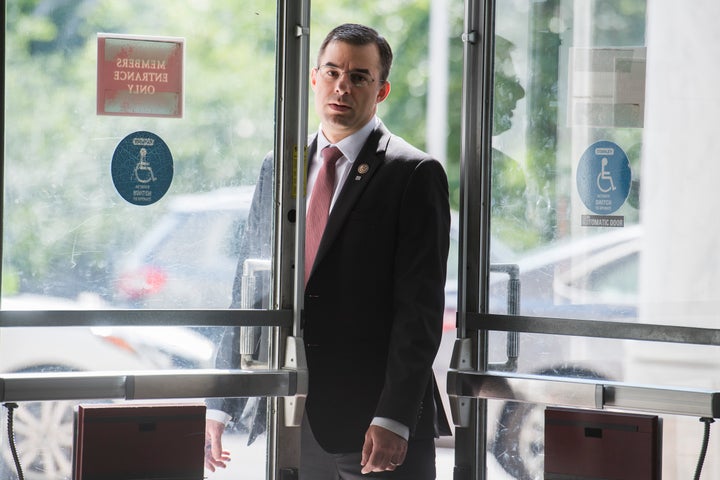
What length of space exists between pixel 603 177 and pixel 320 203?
2.69 feet

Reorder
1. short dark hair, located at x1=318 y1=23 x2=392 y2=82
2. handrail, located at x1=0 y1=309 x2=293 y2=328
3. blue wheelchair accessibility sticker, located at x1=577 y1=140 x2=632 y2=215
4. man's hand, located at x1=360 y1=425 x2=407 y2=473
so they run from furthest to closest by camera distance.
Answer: blue wheelchair accessibility sticker, located at x1=577 y1=140 x2=632 y2=215 → short dark hair, located at x1=318 y1=23 x2=392 y2=82 → handrail, located at x1=0 y1=309 x2=293 y2=328 → man's hand, located at x1=360 y1=425 x2=407 y2=473

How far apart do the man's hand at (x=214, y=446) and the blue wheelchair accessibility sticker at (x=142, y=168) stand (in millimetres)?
674

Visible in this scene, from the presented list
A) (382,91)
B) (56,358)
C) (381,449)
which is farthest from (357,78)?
(56,358)

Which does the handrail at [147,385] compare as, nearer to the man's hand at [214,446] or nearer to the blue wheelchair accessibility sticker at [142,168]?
the man's hand at [214,446]

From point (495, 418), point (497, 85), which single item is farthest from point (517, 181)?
point (495, 418)

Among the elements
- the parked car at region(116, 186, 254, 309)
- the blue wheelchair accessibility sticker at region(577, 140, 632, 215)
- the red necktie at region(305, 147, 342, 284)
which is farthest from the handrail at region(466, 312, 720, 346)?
the parked car at region(116, 186, 254, 309)

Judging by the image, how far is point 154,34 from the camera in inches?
114

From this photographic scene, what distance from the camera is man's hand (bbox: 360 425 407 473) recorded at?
2.65 m

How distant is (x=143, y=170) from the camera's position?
9.54 feet

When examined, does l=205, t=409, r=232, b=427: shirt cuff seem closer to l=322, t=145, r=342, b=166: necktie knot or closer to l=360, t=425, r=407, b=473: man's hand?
l=360, t=425, r=407, b=473: man's hand

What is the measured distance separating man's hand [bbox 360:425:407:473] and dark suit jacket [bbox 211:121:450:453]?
6 centimetres

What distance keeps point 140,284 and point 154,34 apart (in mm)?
693

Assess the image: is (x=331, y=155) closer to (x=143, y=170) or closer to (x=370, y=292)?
(x=370, y=292)

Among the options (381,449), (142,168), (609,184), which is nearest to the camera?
(381,449)
